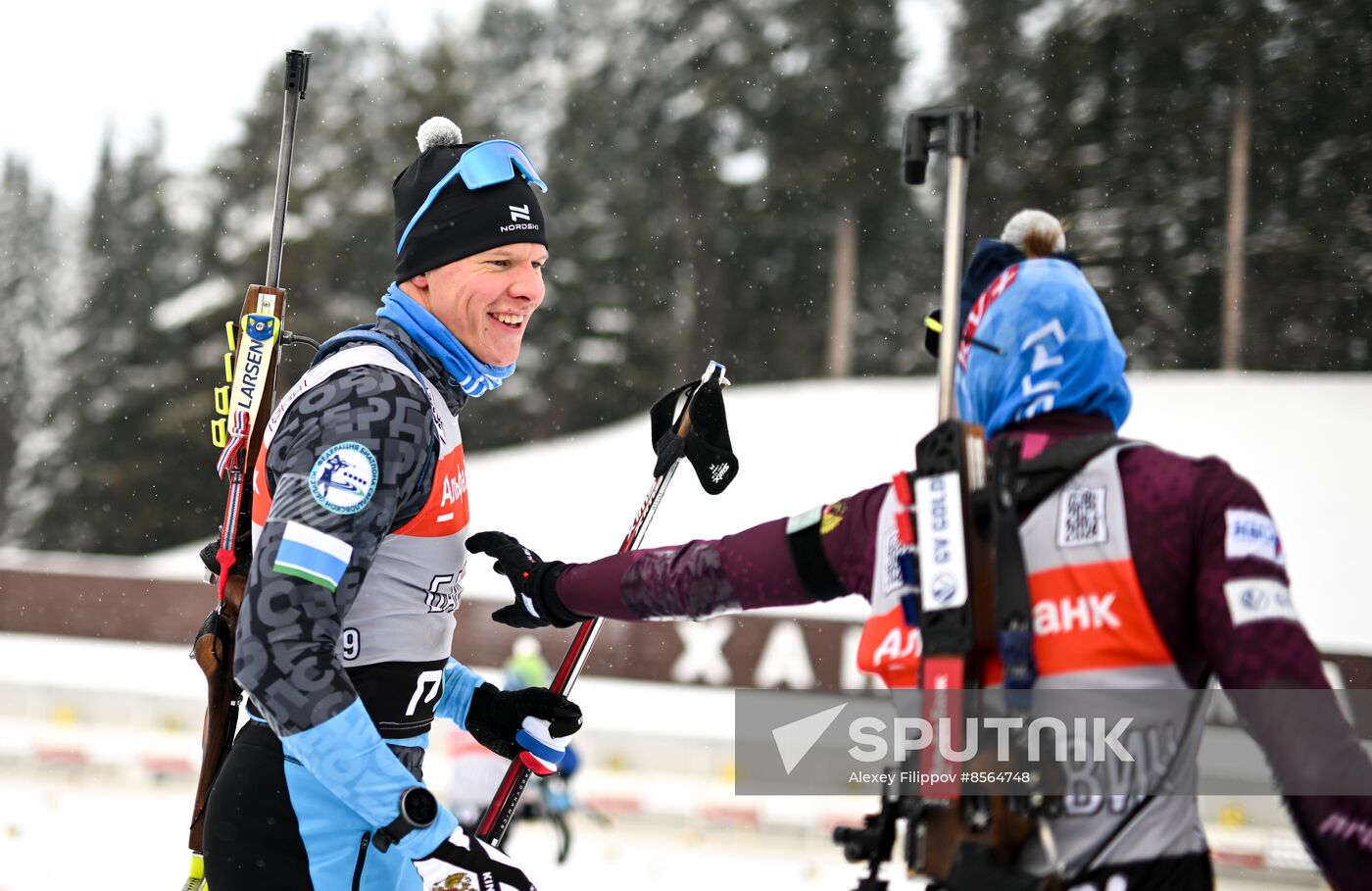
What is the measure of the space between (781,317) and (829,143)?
4328 mm

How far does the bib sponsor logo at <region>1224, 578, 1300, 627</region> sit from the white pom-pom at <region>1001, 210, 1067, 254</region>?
2.33ft

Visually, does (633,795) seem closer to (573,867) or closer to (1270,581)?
(573,867)

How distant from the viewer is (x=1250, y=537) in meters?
1.75

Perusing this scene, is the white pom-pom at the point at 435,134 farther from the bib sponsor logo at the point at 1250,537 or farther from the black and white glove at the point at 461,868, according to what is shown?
the bib sponsor logo at the point at 1250,537

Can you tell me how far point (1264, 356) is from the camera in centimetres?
2623

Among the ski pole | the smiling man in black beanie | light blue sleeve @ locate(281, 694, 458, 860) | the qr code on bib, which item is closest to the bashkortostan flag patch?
the smiling man in black beanie

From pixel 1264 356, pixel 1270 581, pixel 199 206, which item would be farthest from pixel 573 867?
pixel 199 206

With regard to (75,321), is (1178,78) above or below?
above

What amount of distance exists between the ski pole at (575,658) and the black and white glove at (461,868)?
751 mm

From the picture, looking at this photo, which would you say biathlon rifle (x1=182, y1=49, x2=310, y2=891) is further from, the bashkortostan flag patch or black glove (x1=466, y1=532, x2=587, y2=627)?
the bashkortostan flag patch

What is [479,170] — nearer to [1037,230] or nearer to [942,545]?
[1037,230]

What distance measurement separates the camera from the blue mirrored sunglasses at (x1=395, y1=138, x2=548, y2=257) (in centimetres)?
269

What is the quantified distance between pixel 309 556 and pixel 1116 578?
124 centimetres

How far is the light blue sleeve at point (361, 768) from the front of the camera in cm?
204
